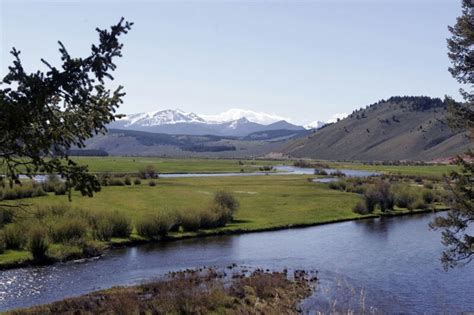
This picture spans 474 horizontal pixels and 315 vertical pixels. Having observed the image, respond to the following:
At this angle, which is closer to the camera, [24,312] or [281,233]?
[24,312]

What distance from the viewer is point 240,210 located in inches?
3046

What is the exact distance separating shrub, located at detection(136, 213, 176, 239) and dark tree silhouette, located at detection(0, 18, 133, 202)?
37.3 m

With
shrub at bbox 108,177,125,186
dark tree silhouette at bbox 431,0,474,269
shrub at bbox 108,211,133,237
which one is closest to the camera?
dark tree silhouette at bbox 431,0,474,269

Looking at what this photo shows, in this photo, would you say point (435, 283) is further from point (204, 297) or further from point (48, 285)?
point (48, 285)

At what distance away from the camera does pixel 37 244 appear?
44406mm

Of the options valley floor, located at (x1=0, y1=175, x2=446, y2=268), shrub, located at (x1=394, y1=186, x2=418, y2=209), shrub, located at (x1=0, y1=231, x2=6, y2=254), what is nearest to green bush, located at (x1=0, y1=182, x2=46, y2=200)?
valley floor, located at (x1=0, y1=175, x2=446, y2=268)

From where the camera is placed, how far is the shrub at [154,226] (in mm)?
55688

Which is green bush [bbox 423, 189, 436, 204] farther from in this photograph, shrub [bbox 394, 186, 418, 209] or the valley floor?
the valley floor

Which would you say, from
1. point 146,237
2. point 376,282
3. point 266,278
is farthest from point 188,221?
point 376,282

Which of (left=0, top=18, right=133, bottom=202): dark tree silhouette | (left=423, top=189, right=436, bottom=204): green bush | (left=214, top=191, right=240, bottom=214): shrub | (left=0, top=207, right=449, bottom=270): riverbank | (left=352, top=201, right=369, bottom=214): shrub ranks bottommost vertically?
(left=0, top=207, right=449, bottom=270): riverbank

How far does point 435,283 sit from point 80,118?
102 ft

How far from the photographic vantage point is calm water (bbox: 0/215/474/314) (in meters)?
34.2

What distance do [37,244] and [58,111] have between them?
1146 inches

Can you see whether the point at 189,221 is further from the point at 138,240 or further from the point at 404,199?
the point at 404,199
